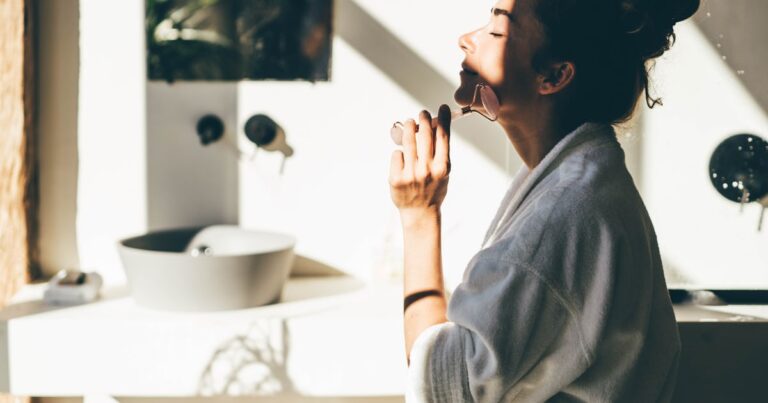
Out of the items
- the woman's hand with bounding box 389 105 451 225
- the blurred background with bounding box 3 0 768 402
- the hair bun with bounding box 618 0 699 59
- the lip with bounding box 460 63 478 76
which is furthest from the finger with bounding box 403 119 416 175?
the blurred background with bounding box 3 0 768 402

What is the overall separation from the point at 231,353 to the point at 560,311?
0.96 metres

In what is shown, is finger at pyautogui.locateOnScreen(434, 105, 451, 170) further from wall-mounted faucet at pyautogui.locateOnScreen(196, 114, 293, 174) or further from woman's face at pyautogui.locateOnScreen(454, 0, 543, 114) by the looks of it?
wall-mounted faucet at pyautogui.locateOnScreen(196, 114, 293, 174)

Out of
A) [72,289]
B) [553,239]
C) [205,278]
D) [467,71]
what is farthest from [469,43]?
[72,289]

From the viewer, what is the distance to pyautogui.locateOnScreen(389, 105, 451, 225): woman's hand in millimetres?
983

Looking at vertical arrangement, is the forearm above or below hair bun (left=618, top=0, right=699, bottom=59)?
below

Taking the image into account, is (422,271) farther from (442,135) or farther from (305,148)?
(305,148)

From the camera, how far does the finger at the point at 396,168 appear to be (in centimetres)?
99

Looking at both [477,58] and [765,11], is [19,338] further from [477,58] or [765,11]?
[765,11]

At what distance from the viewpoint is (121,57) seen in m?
1.92

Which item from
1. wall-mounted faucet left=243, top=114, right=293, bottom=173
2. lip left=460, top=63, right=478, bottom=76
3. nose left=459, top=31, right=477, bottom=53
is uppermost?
nose left=459, top=31, right=477, bottom=53

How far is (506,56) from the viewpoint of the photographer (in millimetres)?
974

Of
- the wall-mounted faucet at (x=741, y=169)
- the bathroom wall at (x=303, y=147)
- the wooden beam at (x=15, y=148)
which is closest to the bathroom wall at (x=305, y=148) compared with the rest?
the bathroom wall at (x=303, y=147)

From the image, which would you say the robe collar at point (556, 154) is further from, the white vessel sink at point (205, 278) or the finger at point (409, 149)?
the white vessel sink at point (205, 278)

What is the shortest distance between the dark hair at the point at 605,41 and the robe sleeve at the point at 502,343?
0.28m
